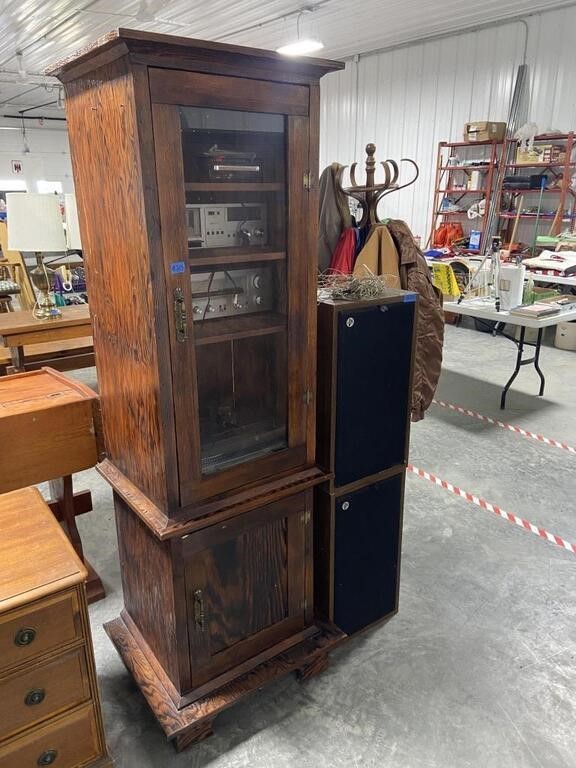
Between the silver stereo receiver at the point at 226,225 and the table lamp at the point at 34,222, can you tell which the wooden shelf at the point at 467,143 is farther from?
the silver stereo receiver at the point at 226,225

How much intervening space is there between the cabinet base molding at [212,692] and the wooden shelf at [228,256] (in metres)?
1.19

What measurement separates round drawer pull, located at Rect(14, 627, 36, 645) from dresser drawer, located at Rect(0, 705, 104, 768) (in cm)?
25

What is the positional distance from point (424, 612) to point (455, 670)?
283 millimetres

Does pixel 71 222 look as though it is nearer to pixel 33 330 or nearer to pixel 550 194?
pixel 33 330

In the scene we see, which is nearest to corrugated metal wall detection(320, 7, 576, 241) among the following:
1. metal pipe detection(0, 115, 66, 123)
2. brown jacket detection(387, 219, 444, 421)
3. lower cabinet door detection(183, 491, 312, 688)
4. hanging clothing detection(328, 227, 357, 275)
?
brown jacket detection(387, 219, 444, 421)

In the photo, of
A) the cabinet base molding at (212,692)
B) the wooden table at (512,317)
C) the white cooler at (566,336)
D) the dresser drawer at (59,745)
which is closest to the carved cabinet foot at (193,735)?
the cabinet base molding at (212,692)

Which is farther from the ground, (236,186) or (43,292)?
(236,186)

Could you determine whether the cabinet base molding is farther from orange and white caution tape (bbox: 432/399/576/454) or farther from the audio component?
orange and white caution tape (bbox: 432/399/576/454)

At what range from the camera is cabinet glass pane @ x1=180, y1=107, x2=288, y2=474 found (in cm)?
138

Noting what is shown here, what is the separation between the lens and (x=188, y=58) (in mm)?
1180

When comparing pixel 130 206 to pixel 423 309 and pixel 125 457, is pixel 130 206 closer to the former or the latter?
pixel 125 457

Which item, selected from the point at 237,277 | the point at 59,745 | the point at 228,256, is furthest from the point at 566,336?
the point at 59,745

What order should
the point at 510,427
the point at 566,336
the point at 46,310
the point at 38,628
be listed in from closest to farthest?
the point at 38,628 < the point at 46,310 < the point at 510,427 < the point at 566,336

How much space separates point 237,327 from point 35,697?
1009mm
